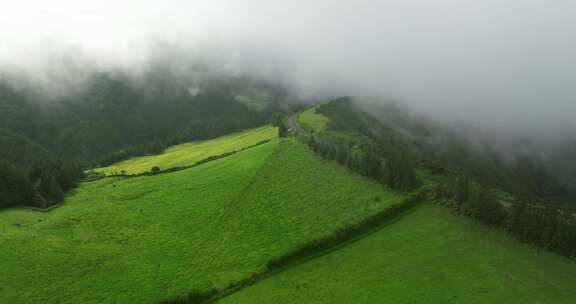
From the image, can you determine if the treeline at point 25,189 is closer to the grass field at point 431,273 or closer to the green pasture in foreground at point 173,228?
the green pasture in foreground at point 173,228

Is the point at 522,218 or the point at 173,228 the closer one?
the point at 522,218

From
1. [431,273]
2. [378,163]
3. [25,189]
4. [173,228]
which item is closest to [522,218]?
[431,273]

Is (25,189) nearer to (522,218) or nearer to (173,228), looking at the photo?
(173,228)

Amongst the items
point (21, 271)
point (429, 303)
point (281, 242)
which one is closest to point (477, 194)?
point (429, 303)

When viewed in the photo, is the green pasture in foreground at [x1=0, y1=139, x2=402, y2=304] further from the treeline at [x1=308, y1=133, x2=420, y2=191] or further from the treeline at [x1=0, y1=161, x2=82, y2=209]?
the treeline at [x1=0, y1=161, x2=82, y2=209]

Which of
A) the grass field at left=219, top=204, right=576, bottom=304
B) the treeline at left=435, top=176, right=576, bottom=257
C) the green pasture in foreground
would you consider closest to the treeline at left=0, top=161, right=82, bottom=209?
the green pasture in foreground

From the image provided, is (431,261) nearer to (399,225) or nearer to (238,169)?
(399,225)

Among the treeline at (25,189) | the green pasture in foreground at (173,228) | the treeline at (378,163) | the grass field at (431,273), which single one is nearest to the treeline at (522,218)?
the grass field at (431,273)
